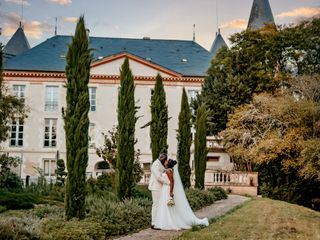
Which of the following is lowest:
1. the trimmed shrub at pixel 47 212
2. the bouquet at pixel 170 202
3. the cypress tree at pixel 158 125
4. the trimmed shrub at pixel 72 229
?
the trimmed shrub at pixel 47 212

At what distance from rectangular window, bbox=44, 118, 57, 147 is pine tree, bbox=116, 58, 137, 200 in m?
28.1

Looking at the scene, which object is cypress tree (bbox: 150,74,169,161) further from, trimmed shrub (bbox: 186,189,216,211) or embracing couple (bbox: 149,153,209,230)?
embracing couple (bbox: 149,153,209,230)

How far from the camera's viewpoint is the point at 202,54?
151ft

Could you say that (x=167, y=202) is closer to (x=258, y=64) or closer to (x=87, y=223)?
(x=87, y=223)

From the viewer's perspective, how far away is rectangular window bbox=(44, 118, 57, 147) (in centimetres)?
4100

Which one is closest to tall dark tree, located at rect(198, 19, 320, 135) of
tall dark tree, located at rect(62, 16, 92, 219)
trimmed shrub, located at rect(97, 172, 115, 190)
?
trimmed shrub, located at rect(97, 172, 115, 190)

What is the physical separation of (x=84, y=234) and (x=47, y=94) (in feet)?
112

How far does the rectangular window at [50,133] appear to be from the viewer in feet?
135

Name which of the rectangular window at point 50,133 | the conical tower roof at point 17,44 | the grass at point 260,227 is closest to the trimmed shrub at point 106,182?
the grass at point 260,227

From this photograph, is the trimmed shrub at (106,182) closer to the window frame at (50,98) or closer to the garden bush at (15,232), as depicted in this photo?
the garden bush at (15,232)

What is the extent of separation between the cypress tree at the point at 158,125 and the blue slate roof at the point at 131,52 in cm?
2568

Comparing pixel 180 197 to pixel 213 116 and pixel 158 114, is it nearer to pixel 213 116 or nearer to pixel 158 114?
pixel 158 114

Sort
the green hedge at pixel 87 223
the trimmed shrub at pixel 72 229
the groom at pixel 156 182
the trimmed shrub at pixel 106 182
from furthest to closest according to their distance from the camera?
the trimmed shrub at pixel 106 182
the groom at pixel 156 182
the trimmed shrub at pixel 72 229
the green hedge at pixel 87 223

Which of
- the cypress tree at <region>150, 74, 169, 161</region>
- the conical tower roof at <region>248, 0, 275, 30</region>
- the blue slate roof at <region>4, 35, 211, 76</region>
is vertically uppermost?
→ the conical tower roof at <region>248, 0, 275, 30</region>
